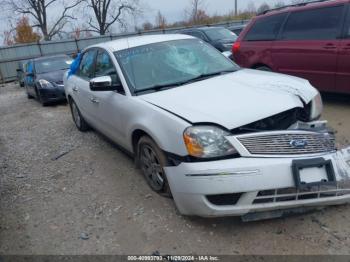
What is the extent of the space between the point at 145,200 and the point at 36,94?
7.91 metres

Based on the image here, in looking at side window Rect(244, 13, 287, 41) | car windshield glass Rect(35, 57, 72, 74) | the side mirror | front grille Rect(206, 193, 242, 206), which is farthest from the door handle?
car windshield glass Rect(35, 57, 72, 74)

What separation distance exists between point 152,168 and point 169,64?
49.1 inches

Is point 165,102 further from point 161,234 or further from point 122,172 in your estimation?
point 122,172

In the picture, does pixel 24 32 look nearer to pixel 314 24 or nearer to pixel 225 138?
pixel 314 24

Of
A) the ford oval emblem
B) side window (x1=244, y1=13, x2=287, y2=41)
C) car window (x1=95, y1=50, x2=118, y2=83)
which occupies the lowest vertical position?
the ford oval emblem

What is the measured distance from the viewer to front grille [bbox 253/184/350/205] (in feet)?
8.63

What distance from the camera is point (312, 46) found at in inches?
225

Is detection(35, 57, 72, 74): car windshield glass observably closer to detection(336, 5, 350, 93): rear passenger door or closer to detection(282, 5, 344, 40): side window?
detection(282, 5, 344, 40): side window

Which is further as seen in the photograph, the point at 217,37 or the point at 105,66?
the point at 217,37

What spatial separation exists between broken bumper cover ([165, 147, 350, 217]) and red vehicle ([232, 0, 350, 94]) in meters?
3.12

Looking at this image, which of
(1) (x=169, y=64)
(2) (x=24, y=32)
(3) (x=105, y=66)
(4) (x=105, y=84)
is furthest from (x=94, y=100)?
(2) (x=24, y=32)

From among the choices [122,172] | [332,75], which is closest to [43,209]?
[122,172]

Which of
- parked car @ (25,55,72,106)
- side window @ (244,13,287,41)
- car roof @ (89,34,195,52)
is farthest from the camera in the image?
parked car @ (25,55,72,106)

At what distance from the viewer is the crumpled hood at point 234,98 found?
2.83 meters
